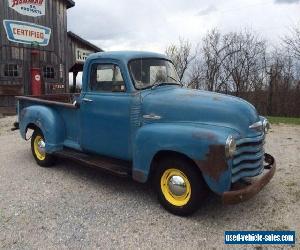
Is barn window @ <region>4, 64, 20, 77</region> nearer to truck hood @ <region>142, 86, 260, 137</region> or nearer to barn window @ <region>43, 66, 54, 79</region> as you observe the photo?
barn window @ <region>43, 66, 54, 79</region>

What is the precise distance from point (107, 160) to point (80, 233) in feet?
5.06

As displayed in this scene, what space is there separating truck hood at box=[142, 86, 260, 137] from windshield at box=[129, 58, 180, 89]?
235mm

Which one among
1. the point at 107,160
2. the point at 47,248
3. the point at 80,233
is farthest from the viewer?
the point at 107,160

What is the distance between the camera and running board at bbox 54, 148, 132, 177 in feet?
16.0

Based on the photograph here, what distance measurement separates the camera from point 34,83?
52.0 feet

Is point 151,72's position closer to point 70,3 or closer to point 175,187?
point 175,187

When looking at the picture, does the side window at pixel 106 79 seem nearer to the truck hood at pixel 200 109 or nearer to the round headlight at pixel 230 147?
the truck hood at pixel 200 109

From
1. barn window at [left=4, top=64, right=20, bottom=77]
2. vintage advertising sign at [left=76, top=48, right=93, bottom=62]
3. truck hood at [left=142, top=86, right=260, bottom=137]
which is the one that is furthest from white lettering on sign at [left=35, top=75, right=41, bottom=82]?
truck hood at [left=142, top=86, right=260, bottom=137]

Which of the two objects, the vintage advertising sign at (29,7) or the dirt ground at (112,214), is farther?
the vintage advertising sign at (29,7)

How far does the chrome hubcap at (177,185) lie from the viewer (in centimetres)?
429

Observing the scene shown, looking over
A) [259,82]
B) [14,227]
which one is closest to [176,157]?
[14,227]

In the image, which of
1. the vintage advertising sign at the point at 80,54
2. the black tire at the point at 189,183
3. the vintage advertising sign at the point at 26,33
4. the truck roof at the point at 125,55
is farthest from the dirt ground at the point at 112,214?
the vintage advertising sign at the point at 80,54

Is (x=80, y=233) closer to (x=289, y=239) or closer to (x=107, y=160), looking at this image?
(x=107, y=160)

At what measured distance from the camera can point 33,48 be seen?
52.0 feet
